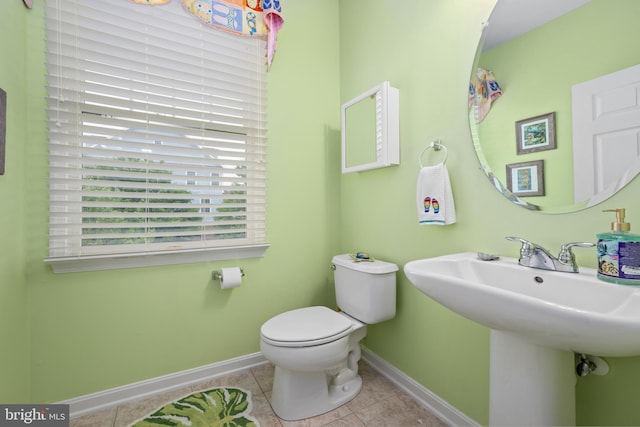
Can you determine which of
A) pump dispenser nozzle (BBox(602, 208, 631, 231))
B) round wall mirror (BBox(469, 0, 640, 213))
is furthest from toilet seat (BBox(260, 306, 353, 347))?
pump dispenser nozzle (BBox(602, 208, 631, 231))

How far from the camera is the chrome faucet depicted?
88 centimetres

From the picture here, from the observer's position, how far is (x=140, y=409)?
57.1 inches

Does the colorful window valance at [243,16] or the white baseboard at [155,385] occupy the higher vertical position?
the colorful window valance at [243,16]

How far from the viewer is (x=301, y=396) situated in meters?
1.39

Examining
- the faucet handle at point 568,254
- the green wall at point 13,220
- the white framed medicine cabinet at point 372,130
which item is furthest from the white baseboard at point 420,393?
the green wall at point 13,220

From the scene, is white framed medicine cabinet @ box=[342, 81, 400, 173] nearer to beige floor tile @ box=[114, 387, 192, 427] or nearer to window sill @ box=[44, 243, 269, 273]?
window sill @ box=[44, 243, 269, 273]

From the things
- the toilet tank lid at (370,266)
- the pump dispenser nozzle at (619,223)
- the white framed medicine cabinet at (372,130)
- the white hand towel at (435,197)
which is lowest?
the toilet tank lid at (370,266)

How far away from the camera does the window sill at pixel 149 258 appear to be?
1360 mm

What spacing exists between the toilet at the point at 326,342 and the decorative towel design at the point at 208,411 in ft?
0.55

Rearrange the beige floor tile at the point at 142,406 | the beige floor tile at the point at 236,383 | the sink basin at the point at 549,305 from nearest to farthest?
the sink basin at the point at 549,305, the beige floor tile at the point at 142,406, the beige floor tile at the point at 236,383

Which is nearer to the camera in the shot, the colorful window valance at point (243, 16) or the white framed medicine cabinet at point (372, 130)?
the white framed medicine cabinet at point (372, 130)

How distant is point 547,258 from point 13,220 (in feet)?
6.73

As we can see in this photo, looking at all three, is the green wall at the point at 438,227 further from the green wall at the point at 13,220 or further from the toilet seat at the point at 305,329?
the green wall at the point at 13,220

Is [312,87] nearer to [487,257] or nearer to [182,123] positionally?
[182,123]
